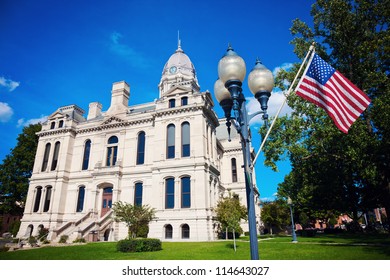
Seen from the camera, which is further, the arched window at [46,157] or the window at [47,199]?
the arched window at [46,157]

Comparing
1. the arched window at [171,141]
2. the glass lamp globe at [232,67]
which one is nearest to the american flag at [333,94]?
the glass lamp globe at [232,67]

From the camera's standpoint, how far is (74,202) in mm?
31516

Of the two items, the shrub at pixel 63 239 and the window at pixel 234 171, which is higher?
the window at pixel 234 171

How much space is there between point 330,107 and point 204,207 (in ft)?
63.3

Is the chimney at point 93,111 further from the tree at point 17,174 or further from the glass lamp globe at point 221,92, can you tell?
the glass lamp globe at point 221,92

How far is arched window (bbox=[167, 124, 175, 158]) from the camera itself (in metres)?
28.2

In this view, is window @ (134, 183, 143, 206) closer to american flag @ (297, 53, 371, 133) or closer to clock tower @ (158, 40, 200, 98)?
american flag @ (297, 53, 371, 133)

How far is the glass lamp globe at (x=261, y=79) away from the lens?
6.46 metres

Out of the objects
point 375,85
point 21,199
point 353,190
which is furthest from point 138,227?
point 21,199

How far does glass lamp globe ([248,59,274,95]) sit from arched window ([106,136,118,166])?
27713mm

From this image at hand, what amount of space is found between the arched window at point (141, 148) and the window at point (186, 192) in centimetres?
669

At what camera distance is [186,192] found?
85.5ft

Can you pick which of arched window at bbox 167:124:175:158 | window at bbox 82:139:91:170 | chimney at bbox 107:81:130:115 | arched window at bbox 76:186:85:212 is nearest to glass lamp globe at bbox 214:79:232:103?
arched window at bbox 167:124:175:158
